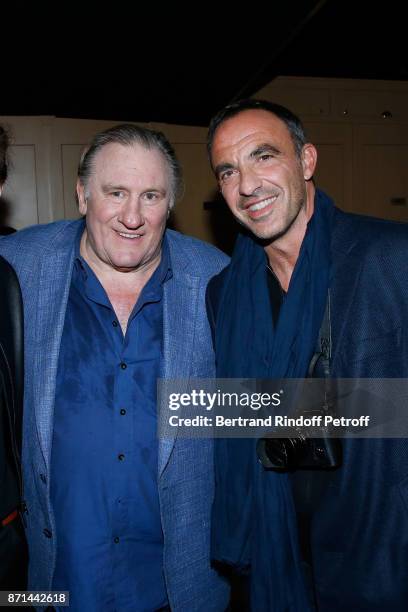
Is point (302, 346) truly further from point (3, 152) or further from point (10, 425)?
point (3, 152)

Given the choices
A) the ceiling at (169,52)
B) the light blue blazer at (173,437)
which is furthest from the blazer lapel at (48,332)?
the ceiling at (169,52)

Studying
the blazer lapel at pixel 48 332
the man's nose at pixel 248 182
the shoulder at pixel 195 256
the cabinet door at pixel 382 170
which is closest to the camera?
the blazer lapel at pixel 48 332

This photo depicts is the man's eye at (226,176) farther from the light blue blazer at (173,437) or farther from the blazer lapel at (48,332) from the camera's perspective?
the blazer lapel at (48,332)

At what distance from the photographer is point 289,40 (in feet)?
7.47

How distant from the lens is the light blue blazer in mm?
1614

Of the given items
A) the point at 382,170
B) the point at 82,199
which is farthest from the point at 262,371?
the point at 382,170

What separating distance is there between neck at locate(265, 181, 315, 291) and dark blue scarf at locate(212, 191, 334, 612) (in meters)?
0.06

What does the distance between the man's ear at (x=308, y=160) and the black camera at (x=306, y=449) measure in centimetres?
85

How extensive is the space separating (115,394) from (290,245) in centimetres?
77

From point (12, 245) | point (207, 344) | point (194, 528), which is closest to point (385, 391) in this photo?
point (207, 344)

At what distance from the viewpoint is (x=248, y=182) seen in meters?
1.72

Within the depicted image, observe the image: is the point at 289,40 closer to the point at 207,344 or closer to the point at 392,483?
the point at 207,344

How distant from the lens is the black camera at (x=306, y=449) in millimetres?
1415

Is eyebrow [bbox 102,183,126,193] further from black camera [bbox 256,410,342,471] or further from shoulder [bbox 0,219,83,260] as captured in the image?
black camera [bbox 256,410,342,471]
